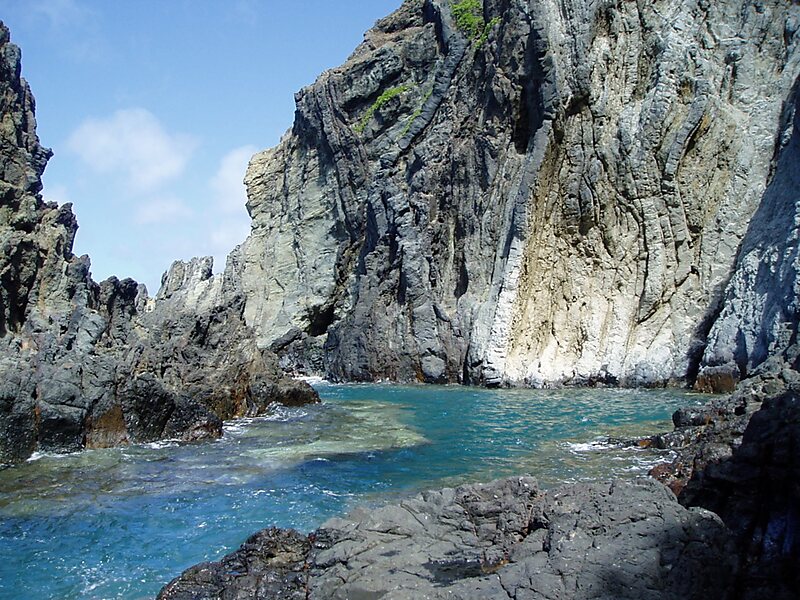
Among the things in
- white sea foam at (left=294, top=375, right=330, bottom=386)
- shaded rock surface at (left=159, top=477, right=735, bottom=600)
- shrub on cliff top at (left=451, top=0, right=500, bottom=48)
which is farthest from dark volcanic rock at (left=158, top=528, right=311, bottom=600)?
shrub on cliff top at (left=451, top=0, right=500, bottom=48)

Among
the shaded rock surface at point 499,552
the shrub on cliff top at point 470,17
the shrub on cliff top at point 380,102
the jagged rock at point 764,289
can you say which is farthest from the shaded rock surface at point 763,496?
the shrub on cliff top at point 380,102

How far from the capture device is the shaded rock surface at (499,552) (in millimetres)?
5227

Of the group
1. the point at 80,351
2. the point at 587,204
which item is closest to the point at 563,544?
the point at 80,351

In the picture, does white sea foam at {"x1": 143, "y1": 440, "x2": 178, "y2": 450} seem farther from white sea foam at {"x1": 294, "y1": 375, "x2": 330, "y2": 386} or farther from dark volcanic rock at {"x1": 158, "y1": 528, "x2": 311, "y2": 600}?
white sea foam at {"x1": 294, "y1": 375, "x2": 330, "y2": 386}

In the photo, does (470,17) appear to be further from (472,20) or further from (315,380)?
(315,380)

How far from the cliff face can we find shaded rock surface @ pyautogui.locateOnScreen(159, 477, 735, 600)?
18837mm

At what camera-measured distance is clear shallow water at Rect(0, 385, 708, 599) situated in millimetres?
8664

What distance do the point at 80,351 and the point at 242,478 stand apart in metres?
19.6

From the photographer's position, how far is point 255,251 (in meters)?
66.1

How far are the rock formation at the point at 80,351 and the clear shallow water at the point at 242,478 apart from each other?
104cm

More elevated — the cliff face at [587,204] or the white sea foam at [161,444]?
the cliff face at [587,204]

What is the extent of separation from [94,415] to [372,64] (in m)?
47.6

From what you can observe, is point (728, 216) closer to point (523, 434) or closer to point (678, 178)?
point (678, 178)

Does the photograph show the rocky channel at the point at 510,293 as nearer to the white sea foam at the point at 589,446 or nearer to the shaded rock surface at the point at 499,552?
the shaded rock surface at the point at 499,552
